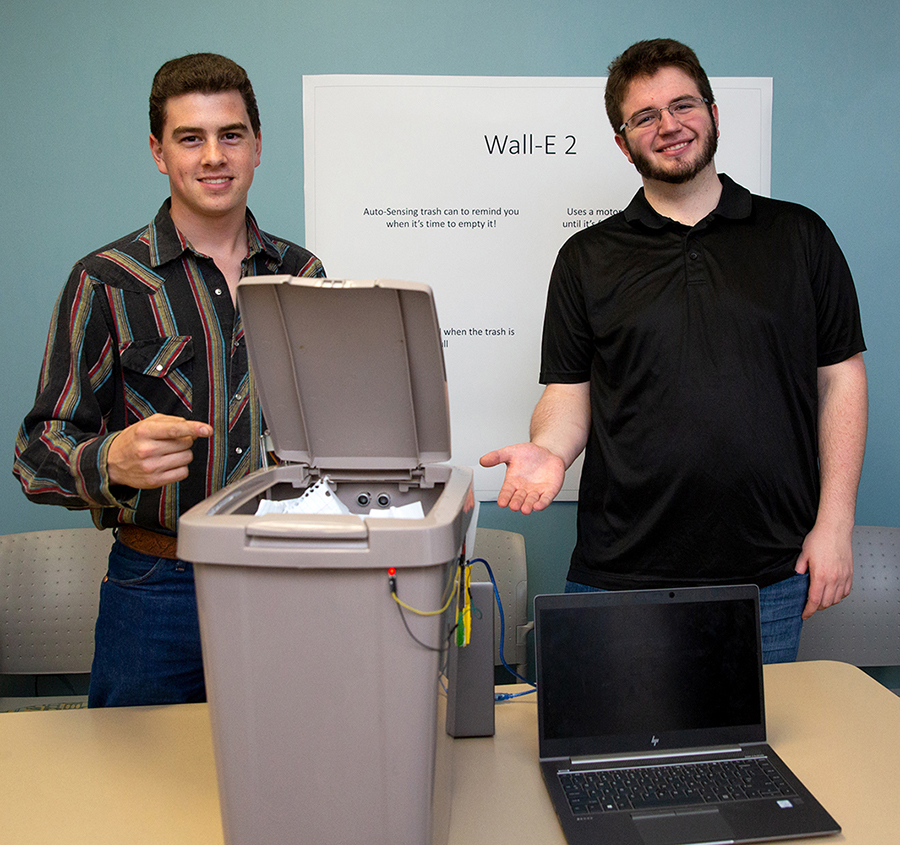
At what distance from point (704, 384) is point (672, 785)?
77 centimetres

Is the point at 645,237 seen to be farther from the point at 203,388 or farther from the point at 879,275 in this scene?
the point at 879,275

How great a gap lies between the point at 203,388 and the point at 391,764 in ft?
2.54

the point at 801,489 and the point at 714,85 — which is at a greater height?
the point at 714,85

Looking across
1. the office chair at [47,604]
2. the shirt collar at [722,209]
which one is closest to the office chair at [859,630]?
the shirt collar at [722,209]

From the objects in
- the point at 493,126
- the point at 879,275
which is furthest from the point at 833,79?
the point at 493,126

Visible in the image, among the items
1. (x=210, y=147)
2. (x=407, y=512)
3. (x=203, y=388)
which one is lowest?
(x=407, y=512)

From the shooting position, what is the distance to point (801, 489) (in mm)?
1501

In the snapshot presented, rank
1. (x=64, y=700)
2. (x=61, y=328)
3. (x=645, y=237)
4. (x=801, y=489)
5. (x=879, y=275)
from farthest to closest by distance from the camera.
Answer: (x=879, y=275) < (x=64, y=700) < (x=645, y=237) < (x=801, y=489) < (x=61, y=328)

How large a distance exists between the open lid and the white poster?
119 centimetres

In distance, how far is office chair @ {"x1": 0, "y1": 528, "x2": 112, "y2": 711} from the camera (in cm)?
206

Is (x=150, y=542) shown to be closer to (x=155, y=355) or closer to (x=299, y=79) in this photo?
(x=155, y=355)

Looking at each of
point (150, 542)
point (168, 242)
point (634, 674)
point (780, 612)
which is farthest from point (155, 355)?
point (780, 612)

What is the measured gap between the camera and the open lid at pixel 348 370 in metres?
1.01

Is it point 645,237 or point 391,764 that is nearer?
point 391,764
